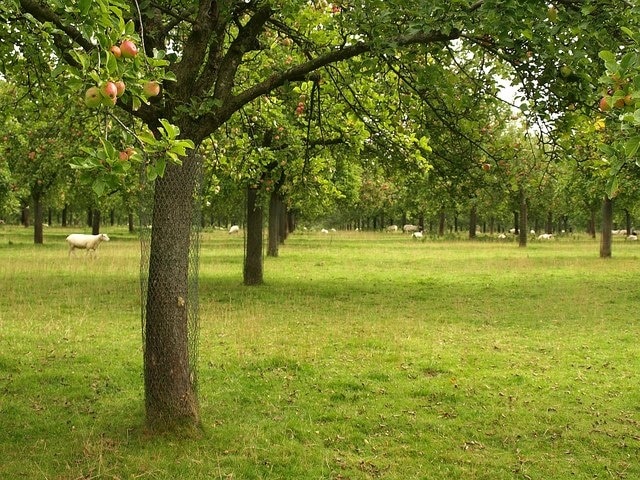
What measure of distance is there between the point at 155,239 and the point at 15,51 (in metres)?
3.30

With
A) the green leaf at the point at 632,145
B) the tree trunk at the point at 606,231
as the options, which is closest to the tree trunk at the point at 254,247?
the green leaf at the point at 632,145

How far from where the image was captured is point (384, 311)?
15289 mm

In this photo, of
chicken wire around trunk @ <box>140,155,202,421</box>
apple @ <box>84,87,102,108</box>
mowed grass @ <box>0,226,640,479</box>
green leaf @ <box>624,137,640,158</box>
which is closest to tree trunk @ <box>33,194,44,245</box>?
mowed grass @ <box>0,226,640,479</box>

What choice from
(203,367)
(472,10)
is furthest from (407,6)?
(203,367)

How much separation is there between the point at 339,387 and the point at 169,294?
319 cm

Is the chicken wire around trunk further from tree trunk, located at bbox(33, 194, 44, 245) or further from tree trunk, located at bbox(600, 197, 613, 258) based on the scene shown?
tree trunk, located at bbox(33, 194, 44, 245)

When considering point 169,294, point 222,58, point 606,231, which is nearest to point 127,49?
point 169,294

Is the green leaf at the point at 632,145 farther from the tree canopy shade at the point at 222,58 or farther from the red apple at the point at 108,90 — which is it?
the tree canopy shade at the point at 222,58

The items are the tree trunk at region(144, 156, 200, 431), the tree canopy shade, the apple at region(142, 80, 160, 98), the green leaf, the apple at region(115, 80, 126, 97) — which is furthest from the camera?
the tree trunk at region(144, 156, 200, 431)

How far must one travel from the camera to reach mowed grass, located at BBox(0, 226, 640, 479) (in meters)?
6.36

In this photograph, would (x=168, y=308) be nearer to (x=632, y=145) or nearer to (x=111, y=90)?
(x=111, y=90)

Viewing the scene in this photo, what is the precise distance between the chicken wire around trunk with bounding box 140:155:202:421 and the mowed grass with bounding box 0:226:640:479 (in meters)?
0.56

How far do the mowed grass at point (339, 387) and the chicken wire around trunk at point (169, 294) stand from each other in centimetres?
56

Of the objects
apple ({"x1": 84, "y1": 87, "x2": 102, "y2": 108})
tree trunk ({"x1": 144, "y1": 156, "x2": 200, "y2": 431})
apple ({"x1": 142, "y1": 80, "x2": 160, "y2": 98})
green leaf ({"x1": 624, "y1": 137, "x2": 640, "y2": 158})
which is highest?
apple ({"x1": 142, "y1": 80, "x2": 160, "y2": 98})
